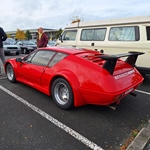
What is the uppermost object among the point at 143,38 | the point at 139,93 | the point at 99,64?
the point at 143,38

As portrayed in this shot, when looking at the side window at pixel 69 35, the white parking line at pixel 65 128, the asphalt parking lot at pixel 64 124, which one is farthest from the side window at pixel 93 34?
the white parking line at pixel 65 128

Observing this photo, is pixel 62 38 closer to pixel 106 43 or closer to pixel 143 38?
pixel 106 43

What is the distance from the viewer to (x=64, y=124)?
9.31ft

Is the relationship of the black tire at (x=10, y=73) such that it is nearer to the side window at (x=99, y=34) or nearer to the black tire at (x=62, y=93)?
the black tire at (x=62, y=93)

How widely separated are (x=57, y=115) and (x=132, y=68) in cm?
189

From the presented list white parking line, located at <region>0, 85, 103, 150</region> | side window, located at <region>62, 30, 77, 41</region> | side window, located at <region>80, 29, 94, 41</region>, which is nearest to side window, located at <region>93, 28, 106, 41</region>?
side window, located at <region>80, 29, 94, 41</region>

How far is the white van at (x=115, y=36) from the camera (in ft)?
17.2

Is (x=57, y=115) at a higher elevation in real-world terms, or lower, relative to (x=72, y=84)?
lower

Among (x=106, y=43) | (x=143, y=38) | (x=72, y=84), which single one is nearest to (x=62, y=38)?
(x=106, y=43)

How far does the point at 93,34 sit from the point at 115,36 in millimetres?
1021

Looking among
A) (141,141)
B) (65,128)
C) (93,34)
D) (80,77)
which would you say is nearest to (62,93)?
(80,77)

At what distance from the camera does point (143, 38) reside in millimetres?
5227

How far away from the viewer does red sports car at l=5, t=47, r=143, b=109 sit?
2.84 meters

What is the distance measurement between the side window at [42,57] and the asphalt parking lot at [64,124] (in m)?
0.83
